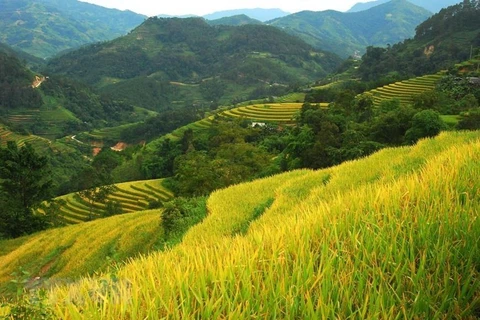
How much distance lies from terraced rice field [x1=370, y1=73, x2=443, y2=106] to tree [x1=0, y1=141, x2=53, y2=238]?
Result: 4959cm

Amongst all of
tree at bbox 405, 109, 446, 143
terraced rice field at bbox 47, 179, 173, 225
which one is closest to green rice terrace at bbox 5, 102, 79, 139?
terraced rice field at bbox 47, 179, 173, 225

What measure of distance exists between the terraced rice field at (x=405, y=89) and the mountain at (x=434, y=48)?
20.1 metres

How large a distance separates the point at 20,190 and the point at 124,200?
23299 mm

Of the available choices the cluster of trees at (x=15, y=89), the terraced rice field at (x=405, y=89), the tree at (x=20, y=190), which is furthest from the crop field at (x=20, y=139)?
the terraced rice field at (x=405, y=89)

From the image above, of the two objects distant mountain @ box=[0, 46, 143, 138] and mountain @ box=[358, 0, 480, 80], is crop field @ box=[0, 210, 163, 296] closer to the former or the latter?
mountain @ box=[358, 0, 480, 80]

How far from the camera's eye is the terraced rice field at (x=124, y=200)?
144 ft

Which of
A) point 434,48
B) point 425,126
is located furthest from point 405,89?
point 434,48

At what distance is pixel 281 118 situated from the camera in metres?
71.6

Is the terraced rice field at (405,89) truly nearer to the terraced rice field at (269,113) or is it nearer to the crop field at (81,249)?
the terraced rice field at (269,113)

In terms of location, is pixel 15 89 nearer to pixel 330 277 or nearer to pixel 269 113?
pixel 269 113

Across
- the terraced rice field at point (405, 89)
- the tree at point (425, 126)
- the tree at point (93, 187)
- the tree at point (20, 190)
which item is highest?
the terraced rice field at point (405, 89)

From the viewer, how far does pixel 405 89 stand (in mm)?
63094

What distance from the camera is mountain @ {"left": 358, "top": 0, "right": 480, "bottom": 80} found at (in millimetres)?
88562

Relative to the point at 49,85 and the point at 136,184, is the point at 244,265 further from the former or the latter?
the point at 49,85
